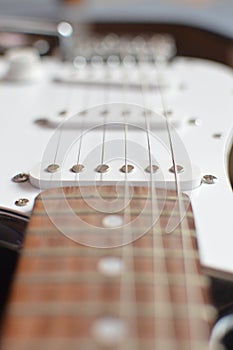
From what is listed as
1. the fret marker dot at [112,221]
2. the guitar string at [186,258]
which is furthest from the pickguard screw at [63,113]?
the fret marker dot at [112,221]

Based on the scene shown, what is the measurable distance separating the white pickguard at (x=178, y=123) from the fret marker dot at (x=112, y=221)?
0.07 metres

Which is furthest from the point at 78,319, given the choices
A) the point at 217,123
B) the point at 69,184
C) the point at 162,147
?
the point at 217,123

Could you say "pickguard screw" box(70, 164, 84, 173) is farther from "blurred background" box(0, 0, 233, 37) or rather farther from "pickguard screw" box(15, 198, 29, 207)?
"blurred background" box(0, 0, 233, 37)

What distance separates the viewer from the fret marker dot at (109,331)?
36 centimetres

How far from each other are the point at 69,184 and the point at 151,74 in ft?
1.38

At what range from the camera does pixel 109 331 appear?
37 cm

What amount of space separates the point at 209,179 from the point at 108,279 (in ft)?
0.70

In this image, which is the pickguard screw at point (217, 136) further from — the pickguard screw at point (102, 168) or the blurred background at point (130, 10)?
the blurred background at point (130, 10)

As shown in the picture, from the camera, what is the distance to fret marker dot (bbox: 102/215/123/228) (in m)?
0.49

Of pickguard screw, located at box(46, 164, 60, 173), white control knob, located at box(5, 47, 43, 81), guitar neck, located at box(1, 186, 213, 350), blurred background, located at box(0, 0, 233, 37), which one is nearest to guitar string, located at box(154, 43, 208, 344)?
guitar neck, located at box(1, 186, 213, 350)

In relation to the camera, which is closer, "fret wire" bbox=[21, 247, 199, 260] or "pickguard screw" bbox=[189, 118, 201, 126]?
"fret wire" bbox=[21, 247, 199, 260]

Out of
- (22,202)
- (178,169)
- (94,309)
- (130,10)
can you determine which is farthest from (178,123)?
(130,10)

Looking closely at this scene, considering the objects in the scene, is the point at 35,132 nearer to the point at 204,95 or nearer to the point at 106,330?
the point at 204,95

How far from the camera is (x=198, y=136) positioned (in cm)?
71
